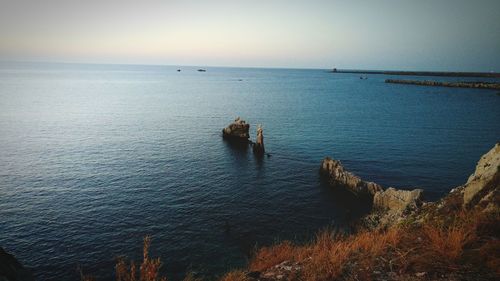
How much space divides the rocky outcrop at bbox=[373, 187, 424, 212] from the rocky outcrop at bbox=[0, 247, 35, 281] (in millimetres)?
30506

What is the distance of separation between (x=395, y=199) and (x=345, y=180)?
7.63 meters

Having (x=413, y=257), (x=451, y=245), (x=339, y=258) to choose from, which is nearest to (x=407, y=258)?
(x=413, y=257)

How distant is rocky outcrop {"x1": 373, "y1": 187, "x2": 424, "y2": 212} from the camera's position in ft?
87.1

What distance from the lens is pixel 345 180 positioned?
1387 inches

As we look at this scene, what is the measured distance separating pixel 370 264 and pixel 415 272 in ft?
3.72

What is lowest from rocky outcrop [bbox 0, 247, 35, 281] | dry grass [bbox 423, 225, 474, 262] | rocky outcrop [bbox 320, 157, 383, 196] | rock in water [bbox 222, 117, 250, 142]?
rocky outcrop [bbox 0, 247, 35, 281]

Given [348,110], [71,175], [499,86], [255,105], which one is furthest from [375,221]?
[499,86]

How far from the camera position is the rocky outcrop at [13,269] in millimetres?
19234

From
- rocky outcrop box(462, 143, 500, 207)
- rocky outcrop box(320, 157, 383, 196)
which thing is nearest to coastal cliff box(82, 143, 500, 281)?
rocky outcrop box(462, 143, 500, 207)

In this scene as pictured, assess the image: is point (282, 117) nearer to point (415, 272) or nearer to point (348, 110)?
point (348, 110)

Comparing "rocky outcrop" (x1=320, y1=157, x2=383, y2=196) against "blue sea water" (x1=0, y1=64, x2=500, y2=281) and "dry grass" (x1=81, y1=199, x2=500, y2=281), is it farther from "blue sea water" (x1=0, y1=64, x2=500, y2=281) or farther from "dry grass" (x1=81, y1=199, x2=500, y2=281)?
"dry grass" (x1=81, y1=199, x2=500, y2=281)

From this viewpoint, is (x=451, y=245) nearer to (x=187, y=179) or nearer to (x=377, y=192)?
(x=377, y=192)

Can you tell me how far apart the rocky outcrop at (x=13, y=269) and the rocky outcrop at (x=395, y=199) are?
30506 mm

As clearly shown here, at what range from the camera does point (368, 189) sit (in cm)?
3262
